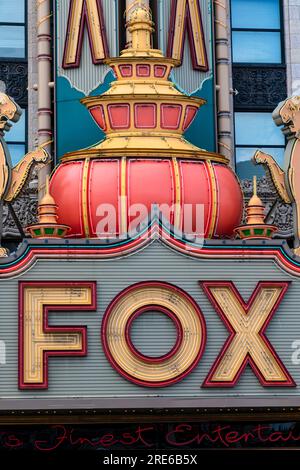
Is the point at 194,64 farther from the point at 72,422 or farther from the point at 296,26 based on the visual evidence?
the point at 72,422

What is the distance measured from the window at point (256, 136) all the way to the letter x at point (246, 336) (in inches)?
345

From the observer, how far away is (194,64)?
35.9 metres

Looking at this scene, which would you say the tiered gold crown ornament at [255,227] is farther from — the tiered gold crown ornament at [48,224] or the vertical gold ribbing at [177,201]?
the tiered gold crown ornament at [48,224]

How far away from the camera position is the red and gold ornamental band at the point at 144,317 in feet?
93.1

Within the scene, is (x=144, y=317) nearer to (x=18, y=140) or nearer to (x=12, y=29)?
(x=18, y=140)

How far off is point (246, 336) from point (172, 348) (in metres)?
1.44

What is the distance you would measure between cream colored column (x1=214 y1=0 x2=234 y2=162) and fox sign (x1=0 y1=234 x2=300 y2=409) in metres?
7.23

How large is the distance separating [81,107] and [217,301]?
790 cm

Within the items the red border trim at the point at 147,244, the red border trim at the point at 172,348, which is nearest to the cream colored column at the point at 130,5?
the red border trim at the point at 147,244

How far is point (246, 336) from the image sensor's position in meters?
29.0

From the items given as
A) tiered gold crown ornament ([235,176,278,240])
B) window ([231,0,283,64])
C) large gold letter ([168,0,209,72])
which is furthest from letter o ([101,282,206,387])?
window ([231,0,283,64])

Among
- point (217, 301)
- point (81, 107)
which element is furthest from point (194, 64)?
point (217, 301)

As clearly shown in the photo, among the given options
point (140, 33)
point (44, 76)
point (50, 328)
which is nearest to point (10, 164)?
point (50, 328)

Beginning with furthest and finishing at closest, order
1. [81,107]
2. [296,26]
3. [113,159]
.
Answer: [296,26], [81,107], [113,159]
